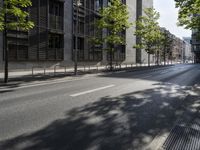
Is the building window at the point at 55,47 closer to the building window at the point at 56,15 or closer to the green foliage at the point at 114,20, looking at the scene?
the building window at the point at 56,15

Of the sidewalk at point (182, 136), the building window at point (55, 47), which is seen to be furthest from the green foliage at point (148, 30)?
the sidewalk at point (182, 136)

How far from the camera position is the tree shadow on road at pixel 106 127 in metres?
5.33

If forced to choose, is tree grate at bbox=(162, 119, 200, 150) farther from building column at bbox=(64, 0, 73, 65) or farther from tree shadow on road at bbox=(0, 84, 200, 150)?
building column at bbox=(64, 0, 73, 65)

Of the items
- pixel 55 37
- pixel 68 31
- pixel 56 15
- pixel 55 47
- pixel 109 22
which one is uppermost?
pixel 56 15

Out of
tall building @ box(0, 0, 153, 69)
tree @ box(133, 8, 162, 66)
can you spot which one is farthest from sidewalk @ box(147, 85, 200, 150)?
tree @ box(133, 8, 162, 66)

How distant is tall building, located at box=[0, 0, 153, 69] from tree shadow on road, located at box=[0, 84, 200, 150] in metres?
17.6

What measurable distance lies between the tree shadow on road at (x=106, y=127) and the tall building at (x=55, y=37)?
17590mm

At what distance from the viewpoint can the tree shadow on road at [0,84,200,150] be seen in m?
5.33

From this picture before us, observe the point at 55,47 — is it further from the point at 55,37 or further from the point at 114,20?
the point at 114,20

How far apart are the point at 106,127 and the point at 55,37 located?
27.2 meters

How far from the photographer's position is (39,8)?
1153 inches

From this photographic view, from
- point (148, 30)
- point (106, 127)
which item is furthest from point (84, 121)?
point (148, 30)

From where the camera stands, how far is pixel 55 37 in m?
32.5

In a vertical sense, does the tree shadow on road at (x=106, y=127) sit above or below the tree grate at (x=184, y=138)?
above
